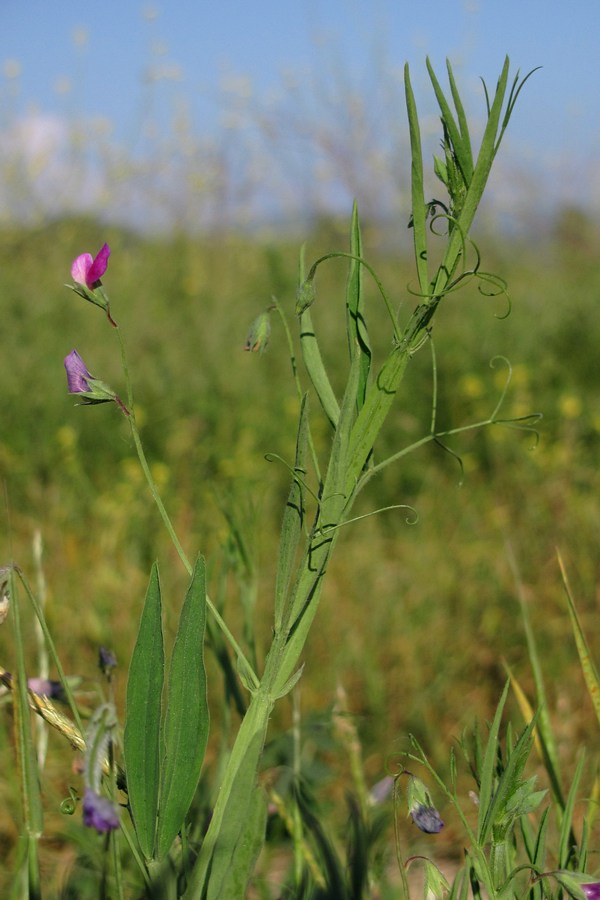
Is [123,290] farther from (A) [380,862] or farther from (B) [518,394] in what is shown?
(A) [380,862]

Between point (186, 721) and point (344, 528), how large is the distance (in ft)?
5.84

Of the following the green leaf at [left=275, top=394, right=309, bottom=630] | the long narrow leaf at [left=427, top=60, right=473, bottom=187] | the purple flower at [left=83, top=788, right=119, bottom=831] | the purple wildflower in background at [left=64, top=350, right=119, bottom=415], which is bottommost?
the purple flower at [left=83, top=788, right=119, bottom=831]

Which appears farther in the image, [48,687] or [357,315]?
[48,687]

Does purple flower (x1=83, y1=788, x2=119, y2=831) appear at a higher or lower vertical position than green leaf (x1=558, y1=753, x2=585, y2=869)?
higher

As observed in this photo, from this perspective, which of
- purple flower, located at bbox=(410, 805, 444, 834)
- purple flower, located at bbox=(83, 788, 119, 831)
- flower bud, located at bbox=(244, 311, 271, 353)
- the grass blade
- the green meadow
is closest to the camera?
purple flower, located at bbox=(83, 788, 119, 831)

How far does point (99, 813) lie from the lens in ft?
1.41

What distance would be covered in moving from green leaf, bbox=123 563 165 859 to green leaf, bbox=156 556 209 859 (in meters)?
0.01

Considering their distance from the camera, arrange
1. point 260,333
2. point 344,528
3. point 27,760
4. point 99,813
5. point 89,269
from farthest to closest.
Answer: point 344,528 → point 260,333 → point 89,269 → point 27,760 → point 99,813

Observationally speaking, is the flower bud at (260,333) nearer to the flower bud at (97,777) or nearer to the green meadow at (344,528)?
the green meadow at (344,528)

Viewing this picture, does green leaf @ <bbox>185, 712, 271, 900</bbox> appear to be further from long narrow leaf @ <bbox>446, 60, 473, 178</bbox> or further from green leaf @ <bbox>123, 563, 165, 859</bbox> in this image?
long narrow leaf @ <bbox>446, 60, 473, 178</bbox>

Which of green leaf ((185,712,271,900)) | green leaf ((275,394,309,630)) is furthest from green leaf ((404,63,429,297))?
green leaf ((185,712,271,900))

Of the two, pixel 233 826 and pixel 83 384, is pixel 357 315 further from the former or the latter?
pixel 233 826

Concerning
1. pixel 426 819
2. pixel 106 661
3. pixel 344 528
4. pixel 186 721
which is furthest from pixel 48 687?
pixel 344 528

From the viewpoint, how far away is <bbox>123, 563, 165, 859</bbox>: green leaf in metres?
0.58
